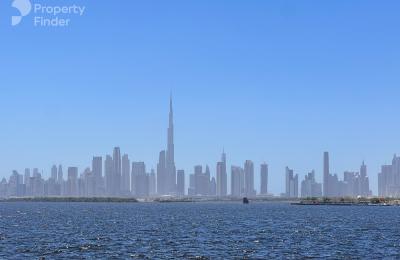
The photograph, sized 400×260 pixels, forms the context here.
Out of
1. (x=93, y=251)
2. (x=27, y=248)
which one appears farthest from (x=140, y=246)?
(x=27, y=248)

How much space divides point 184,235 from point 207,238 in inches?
236

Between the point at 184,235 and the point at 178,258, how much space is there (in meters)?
28.0

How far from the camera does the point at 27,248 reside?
72.8 metres

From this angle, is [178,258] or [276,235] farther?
[276,235]

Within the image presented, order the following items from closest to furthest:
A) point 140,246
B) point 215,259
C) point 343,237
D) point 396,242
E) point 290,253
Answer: point 215,259, point 290,253, point 140,246, point 396,242, point 343,237

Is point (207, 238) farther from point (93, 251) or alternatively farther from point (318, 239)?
point (93, 251)

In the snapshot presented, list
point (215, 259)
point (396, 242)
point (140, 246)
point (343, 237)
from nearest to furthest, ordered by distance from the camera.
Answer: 1. point (215, 259)
2. point (140, 246)
3. point (396, 242)
4. point (343, 237)

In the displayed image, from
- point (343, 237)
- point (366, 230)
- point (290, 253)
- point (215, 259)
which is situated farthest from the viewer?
point (366, 230)

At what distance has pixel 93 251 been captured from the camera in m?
69.6

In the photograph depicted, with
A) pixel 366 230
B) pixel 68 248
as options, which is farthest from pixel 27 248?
pixel 366 230

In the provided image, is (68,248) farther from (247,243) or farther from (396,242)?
(396,242)

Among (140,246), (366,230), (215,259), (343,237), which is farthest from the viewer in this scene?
(366,230)

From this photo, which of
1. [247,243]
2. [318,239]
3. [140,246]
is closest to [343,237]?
[318,239]

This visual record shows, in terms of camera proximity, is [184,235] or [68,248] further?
[184,235]
